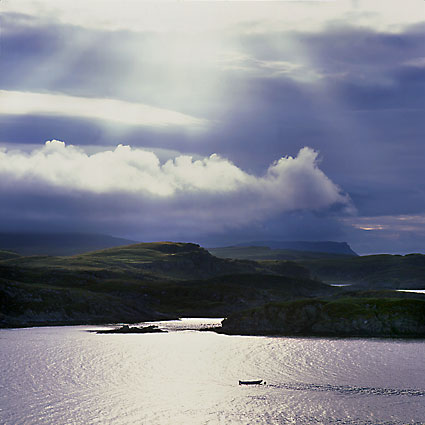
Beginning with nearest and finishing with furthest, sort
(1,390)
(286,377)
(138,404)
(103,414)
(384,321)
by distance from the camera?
(103,414)
(138,404)
(1,390)
(286,377)
(384,321)

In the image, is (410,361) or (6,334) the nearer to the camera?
(410,361)

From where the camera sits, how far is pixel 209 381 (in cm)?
12606

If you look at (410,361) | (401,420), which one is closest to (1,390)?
(401,420)

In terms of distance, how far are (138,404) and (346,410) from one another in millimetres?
36218

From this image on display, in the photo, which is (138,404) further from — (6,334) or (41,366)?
(6,334)

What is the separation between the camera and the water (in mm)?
94062

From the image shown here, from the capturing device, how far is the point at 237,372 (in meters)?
137

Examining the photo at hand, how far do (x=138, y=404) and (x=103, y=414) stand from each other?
30.7 ft

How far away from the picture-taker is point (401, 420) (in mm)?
89500

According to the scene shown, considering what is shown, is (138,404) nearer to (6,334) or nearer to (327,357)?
(327,357)

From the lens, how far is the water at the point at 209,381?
94062 millimetres

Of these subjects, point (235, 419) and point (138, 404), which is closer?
point (235, 419)

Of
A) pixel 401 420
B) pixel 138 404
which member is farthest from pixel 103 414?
pixel 401 420

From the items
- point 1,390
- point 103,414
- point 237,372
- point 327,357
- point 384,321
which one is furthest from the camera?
point 384,321
